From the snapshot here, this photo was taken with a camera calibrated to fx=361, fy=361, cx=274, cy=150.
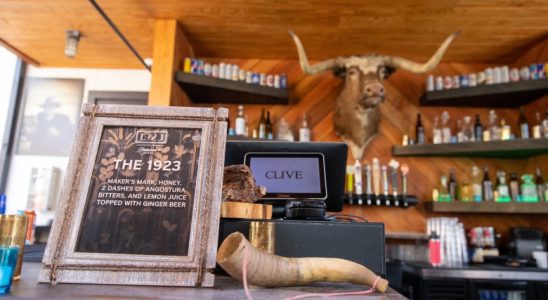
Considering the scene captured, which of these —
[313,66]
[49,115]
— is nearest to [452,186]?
[313,66]

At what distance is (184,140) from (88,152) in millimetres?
186

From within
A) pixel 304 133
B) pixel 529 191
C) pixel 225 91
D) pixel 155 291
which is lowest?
pixel 155 291

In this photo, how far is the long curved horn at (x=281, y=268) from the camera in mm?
593

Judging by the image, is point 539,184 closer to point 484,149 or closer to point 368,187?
point 484,149

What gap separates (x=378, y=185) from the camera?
336cm

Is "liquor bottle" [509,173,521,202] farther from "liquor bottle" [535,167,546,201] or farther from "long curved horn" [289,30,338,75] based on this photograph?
"long curved horn" [289,30,338,75]

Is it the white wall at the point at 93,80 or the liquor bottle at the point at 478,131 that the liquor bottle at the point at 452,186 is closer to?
the liquor bottle at the point at 478,131

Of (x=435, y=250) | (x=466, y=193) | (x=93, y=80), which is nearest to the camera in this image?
(x=435, y=250)

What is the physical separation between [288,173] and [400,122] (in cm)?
263

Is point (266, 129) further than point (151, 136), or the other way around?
point (266, 129)

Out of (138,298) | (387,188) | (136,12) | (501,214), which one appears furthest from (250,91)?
(138,298)

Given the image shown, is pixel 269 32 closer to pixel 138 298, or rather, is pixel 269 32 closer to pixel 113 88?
pixel 113 88

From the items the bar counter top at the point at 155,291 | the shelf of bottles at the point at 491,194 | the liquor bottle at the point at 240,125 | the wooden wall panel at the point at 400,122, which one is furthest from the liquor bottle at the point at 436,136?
the bar counter top at the point at 155,291

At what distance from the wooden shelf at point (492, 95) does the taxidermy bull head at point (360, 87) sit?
0.40m
